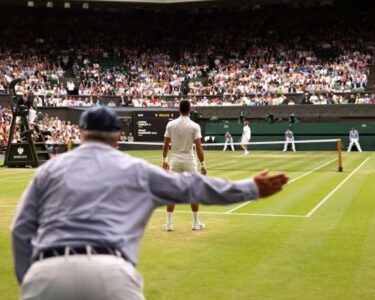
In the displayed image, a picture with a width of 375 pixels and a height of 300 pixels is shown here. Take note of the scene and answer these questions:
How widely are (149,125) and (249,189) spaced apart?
125 ft

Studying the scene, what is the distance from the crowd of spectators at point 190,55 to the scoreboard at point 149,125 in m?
5.23

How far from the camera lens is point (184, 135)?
1095 cm

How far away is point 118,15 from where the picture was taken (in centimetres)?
6344

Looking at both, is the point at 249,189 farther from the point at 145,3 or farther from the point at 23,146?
the point at 145,3

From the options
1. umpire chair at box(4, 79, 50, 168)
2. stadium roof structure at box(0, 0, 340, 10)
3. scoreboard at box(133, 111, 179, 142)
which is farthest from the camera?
stadium roof structure at box(0, 0, 340, 10)

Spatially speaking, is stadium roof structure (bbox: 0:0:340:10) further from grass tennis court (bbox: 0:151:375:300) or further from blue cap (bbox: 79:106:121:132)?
blue cap (bbox: 79:106:121:132)

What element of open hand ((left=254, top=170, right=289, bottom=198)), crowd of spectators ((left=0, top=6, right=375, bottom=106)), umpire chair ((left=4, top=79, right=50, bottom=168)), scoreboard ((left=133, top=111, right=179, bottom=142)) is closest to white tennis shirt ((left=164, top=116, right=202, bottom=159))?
open hand ((left=254, top=170, right=289, bottom=198))

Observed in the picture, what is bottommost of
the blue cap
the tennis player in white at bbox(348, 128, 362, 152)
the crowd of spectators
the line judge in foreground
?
the tennis player in white at bbox(348, 128, 362, 152)

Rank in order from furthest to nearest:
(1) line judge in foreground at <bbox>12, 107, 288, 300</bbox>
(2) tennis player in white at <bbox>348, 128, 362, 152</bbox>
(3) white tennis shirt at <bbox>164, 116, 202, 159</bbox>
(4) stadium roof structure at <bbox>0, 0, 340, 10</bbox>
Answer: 1. (4) stadium roof structure at <bbox>0, 0, 340, 10</bbox>
2. (2) tennis player in white at <bbox>348, 128, 362, 152</bbox>
3. (3) white tennis shirt at <bbox>164, 116, 202, 159</bbox>
4. (1) line judge in foreground at <bbox>12, 107, 288, 300</bbox>

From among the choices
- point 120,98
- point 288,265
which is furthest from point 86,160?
point 120,98

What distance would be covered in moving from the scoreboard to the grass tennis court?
2557 cm

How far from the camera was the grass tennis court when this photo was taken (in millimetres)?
7387

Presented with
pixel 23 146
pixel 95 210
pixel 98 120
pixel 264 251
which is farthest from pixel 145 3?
pixel 95 210

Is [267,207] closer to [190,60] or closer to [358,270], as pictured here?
[358,270]
